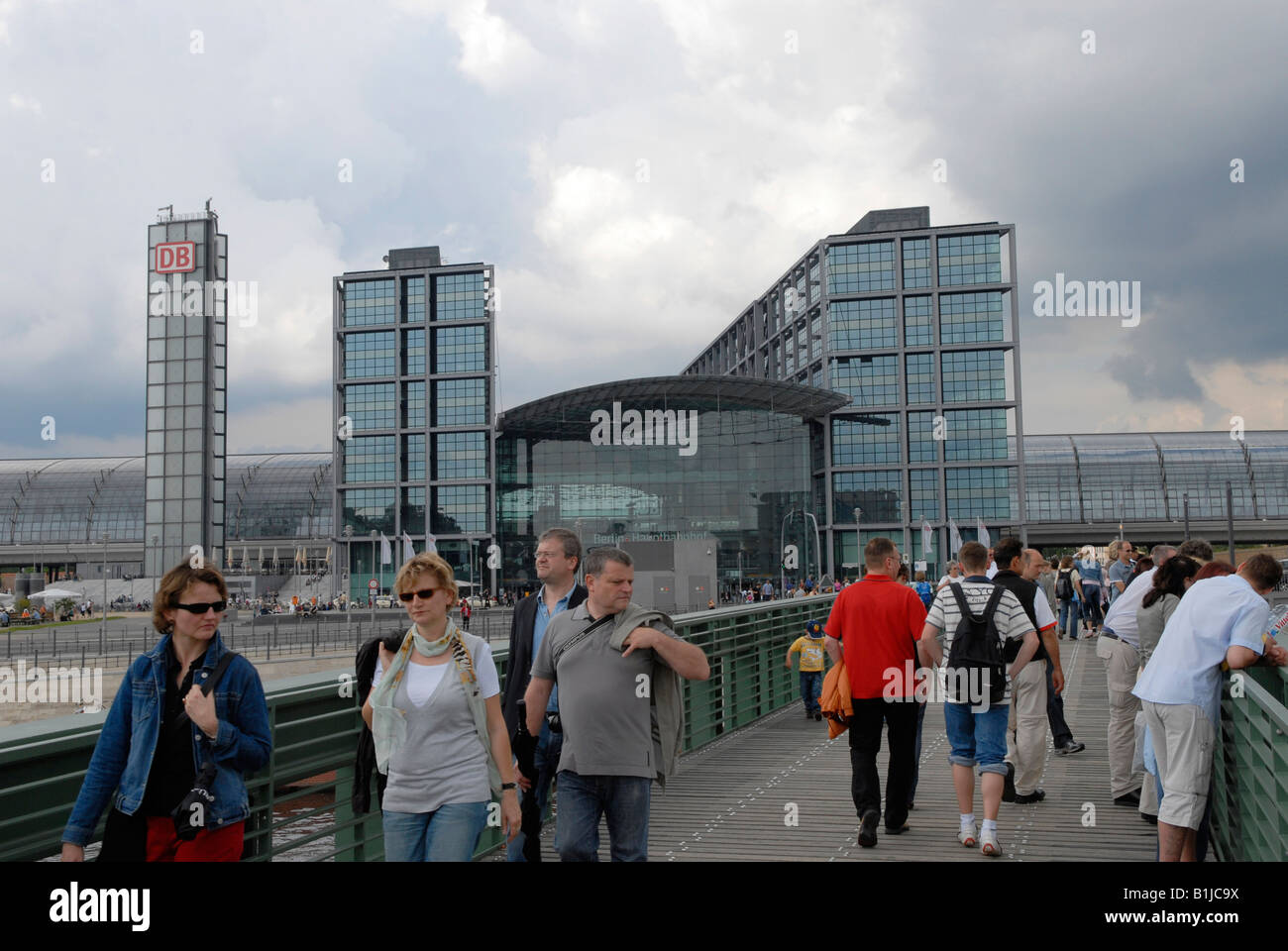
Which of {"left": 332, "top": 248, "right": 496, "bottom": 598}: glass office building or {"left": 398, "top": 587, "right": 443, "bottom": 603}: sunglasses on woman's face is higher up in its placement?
{"left": 332, "top": 248, "right": 496, "bottom": 598}: glass office building

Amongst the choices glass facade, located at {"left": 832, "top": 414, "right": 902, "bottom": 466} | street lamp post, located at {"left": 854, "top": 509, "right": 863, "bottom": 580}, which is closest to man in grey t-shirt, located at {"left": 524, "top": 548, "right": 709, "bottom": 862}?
street lamp post, located at {"left": 854, "top": 509, "right": 863, "bottom": 580}

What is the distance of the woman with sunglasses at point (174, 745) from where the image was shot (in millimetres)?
3779

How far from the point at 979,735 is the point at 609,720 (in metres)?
3.24

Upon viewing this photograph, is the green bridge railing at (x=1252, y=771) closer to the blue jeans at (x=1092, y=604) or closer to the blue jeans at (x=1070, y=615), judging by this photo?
the blue jeans at (x=1092, y=604)

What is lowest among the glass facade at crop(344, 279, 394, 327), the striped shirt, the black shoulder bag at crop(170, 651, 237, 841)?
the black shoulder bag at crop(170, 651, 237, 841)

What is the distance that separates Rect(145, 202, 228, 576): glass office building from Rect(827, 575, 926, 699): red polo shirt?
2304 inches

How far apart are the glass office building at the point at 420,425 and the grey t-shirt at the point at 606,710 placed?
75.4m

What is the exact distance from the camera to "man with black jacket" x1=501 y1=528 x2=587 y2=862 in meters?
5.54

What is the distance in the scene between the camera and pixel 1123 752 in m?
8.41

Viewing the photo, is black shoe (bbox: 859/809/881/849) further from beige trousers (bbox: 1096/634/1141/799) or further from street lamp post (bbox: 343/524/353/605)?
street lamp post (bbox: 343/524/353/605)

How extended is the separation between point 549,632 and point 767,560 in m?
71.9

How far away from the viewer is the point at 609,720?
4727 millimetres
